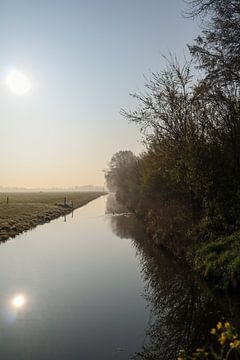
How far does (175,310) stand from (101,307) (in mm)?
2588

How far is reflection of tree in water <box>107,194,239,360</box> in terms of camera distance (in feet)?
30.5

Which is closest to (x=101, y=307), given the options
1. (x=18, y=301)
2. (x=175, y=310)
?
(x=175, y=310)

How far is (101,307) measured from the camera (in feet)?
40.0

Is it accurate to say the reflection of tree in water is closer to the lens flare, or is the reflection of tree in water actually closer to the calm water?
the calm water

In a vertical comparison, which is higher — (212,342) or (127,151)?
(127,151)

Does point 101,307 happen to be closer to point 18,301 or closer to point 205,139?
point 18,301

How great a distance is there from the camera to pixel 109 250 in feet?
78.8

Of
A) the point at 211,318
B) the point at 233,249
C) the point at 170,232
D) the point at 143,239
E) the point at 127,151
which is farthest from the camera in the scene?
the point at 127,151

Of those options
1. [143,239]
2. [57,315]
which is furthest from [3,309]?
[143,239]

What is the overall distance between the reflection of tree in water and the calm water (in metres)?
0.03

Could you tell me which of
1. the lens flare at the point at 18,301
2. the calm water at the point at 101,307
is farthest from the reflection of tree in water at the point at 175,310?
the lens flare at the point at 18,301

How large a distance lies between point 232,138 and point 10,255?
1496 centimetres

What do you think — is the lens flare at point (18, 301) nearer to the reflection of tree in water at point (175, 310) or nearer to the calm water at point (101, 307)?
the calm water at point (101, 307)

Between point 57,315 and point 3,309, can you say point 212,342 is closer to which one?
point 57,315
